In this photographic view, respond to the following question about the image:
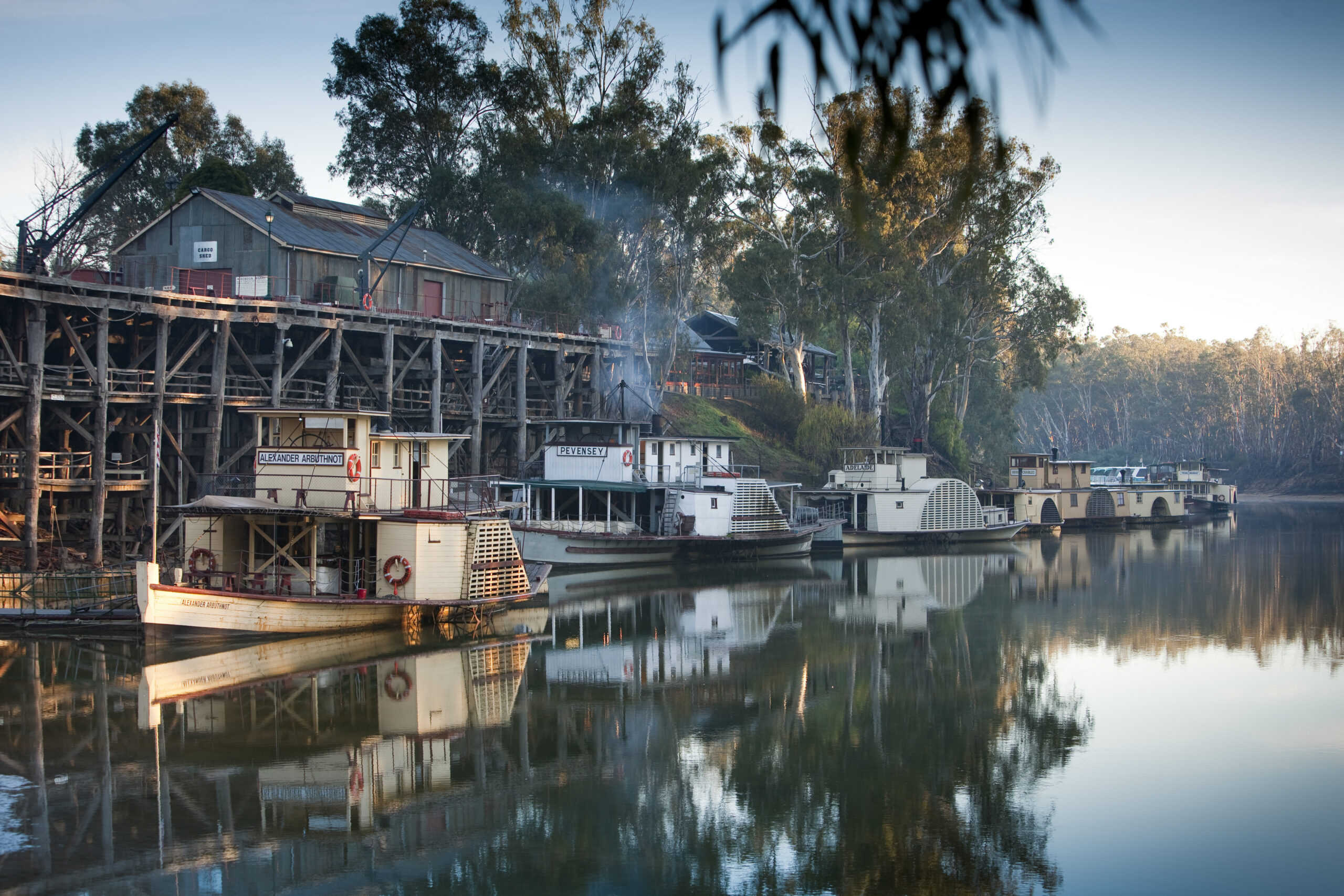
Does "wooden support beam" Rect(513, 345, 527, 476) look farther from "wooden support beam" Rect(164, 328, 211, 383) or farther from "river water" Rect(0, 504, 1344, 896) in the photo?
"river water" Rect(0, 504, 1344, 896)

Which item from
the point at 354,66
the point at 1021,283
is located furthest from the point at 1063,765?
the point at 1021,283

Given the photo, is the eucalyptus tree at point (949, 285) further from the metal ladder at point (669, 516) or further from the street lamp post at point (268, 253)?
the street lamp post at point (268, 253)

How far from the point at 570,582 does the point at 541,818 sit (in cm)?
2442

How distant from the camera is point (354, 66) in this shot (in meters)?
61.7

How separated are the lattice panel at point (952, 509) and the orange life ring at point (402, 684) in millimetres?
35615

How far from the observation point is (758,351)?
3071 inches

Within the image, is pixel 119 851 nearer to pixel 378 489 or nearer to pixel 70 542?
pixel 378 489

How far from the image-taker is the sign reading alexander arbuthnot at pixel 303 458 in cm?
2822

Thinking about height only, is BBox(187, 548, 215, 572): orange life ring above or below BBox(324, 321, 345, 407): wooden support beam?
below

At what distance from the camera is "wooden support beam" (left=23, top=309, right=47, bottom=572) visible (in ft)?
105

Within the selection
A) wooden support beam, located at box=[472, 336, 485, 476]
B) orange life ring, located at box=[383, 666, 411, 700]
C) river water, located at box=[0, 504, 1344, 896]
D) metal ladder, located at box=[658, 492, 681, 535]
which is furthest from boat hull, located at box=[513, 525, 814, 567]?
orange life ring, located at box=[383, 666, 411, 700]

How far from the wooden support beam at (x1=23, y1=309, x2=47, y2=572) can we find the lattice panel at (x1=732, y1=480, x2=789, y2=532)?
84.1ft

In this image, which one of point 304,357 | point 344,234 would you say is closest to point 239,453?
point 304,357

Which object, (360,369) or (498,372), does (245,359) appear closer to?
(360,369)
